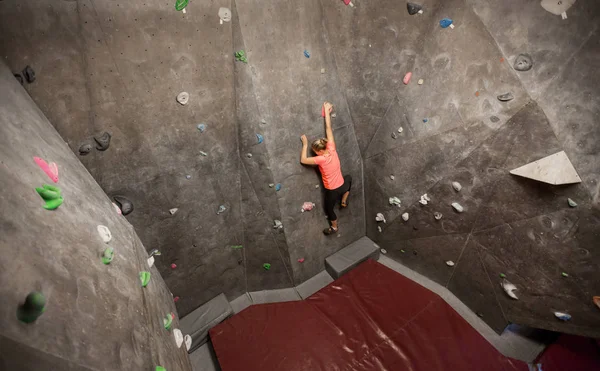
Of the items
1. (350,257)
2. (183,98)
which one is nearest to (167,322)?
(183,98)

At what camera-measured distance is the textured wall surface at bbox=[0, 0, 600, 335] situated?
7.00 feet

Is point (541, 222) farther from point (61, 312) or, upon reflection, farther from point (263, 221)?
point (61, 312)

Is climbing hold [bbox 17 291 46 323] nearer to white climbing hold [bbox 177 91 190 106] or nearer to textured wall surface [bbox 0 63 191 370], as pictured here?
textured wall surface [bbox 0 63 191 370]

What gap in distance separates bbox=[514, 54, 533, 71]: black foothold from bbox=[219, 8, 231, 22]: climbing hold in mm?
2454

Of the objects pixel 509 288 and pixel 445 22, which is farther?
pixel 509 288

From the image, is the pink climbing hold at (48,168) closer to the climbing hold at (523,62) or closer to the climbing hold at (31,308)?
the climbing hold at (31,308)

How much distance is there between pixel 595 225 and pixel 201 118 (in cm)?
340

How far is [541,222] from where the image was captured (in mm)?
2479

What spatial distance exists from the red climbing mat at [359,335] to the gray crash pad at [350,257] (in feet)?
1.24

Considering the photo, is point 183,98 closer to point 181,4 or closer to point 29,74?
point 181,4

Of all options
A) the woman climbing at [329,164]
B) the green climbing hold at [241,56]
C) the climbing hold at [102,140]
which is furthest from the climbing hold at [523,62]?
the climbing hold at [102,140]

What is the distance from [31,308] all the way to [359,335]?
2.87 meters

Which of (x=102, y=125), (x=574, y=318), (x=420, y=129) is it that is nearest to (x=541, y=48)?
(x=420, y=129)

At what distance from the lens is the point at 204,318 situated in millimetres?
3379
